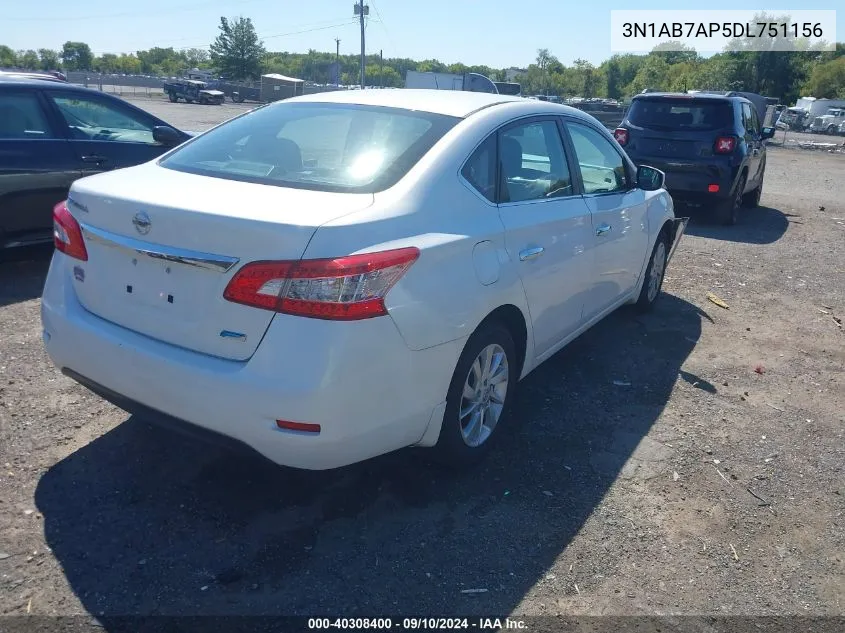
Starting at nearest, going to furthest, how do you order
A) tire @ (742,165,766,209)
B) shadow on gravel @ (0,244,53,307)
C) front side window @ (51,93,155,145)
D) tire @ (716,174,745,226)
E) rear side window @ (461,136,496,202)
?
1. rear side window @ (461,136,496,202)
2. shadow on gravel @ (0,244,53,307)
3. front side window @ (51,93,155,145)
4. tire @ (716,174,745,226)
5. tire @ (742,165,766,209)

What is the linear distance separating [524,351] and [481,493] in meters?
0.81

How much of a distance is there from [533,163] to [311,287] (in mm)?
1875

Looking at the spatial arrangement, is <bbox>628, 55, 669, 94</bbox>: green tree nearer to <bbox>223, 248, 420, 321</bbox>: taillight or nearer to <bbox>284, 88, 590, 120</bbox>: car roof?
<bbox>284, 88, 590, 120</bbox>: car roof

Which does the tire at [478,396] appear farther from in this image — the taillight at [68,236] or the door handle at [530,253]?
the taillight at [68,236]

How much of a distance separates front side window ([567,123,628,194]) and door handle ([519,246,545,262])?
35.9 inches

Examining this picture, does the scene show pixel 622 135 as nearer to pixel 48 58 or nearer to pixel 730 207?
pixel 730 207

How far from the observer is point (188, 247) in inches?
107

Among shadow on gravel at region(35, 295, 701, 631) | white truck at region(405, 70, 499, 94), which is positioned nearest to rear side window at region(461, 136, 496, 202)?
shadow on gravel at region(35, 295, 701, 631)

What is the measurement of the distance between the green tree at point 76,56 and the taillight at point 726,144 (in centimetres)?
11445

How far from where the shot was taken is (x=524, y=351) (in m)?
3.84

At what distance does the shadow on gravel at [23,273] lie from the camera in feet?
18.9

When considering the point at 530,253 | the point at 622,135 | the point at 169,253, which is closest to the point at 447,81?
the point at 622,135

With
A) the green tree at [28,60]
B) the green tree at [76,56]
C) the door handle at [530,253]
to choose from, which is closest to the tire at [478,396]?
the door handle at [530,253]

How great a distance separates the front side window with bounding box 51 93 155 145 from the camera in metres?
6.46
